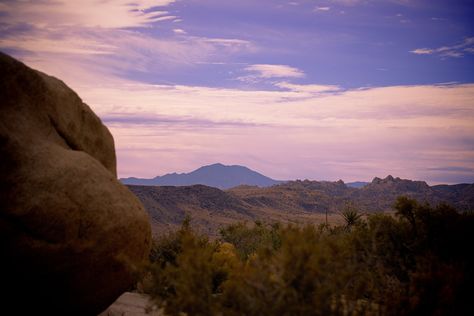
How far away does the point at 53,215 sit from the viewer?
20.2 feet

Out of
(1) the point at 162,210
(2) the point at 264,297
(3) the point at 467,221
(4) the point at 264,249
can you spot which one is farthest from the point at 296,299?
(1) the point at 162,210

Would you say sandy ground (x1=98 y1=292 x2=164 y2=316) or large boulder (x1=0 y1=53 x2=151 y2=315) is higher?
large boulder (x1=0 y1=53 x2=151 y2=315)

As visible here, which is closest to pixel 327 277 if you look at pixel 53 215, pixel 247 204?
pixel 53 215

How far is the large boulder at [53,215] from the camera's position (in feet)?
19.9

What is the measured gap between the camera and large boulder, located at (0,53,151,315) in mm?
6062

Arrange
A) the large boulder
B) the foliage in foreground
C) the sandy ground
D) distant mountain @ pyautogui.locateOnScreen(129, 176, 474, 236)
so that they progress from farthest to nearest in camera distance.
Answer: distant mountain @ pyautogui.locateOnScreen(129, 176, 474, 236)
the sandy ground
the large boulder
the foliage in foreground

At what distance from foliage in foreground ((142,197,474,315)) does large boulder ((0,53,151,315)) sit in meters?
1.04

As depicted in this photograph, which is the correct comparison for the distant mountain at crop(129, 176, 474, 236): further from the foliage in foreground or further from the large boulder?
the large boulder

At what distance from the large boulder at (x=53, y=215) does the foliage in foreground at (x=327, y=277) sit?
1040 mm

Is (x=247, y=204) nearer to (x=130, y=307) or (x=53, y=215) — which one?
(x=130, y=307)

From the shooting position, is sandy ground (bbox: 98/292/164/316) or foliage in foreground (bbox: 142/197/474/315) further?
sandy ground (bbox: 98/292/164/316)

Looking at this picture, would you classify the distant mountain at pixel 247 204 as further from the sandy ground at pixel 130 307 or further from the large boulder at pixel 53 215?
the large boulder at pixel 53 215

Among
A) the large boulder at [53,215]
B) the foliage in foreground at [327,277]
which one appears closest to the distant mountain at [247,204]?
the foliage in foreground at [327,277]

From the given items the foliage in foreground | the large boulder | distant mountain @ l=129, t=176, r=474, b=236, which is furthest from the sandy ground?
distant mountain @ l=129, t=176, r=474, b=236
